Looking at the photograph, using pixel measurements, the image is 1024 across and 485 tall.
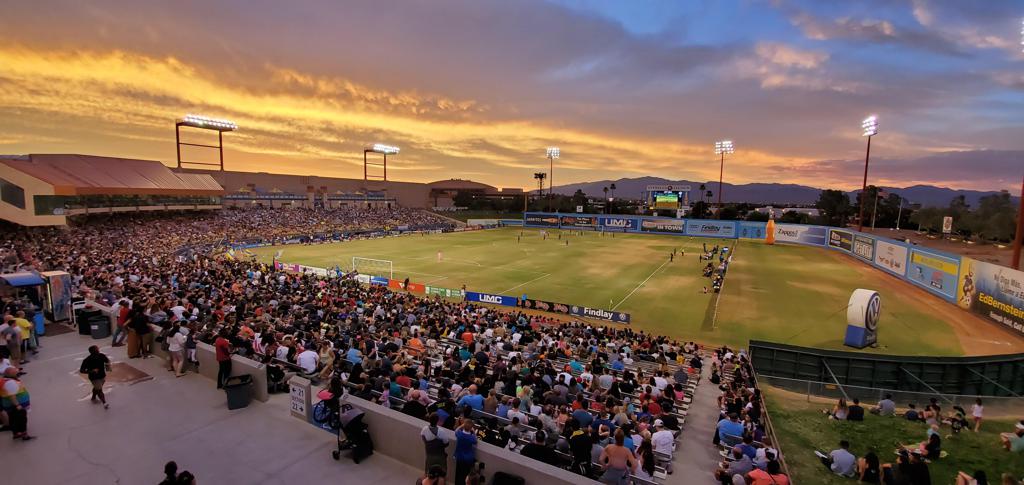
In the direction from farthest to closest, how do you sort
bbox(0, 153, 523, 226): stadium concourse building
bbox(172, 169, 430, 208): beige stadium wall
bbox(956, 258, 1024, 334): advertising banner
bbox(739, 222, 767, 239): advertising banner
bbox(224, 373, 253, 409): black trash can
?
bbox(172, 169, 430, 208): beige stadium wall, bbox(739, 222, 767, 239): advertising banner, bbox(0, 153, 523, 226): stadium concourse building, bbox(956, 258, 1024, 334): advertising banner, bbox(224, 373, 253, 409): black trash can

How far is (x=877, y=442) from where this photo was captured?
1227 cm

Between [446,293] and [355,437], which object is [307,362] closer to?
[355,437]

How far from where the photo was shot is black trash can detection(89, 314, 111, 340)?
15.5 metres

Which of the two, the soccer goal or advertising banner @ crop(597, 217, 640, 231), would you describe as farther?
advertising banner @ crop(597, 217, 640, 231)

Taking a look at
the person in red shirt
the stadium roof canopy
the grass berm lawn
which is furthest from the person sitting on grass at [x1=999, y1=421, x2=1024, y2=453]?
the stadium roof canopy

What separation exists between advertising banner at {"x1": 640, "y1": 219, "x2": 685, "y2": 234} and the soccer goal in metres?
58.2

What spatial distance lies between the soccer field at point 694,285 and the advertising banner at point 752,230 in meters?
11.4

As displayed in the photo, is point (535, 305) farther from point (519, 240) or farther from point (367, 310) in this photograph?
point (519, 240)

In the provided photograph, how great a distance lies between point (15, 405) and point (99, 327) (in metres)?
7.51

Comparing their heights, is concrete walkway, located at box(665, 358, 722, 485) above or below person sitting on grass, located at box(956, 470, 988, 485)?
below

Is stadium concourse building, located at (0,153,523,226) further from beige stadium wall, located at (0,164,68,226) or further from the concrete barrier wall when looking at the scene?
the concrete barrier wall

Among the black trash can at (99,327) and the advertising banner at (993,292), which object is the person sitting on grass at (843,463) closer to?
the black trash can at (99,327)

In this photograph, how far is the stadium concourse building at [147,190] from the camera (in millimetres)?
40416

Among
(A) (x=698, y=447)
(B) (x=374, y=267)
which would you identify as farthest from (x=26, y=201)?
(A) (x=698, y=447)
